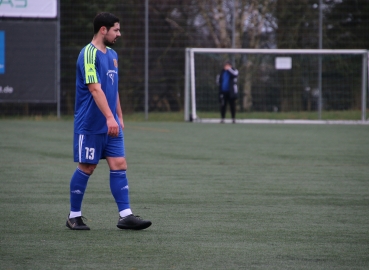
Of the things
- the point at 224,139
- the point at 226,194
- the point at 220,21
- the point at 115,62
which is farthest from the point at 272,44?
the point at 115,62

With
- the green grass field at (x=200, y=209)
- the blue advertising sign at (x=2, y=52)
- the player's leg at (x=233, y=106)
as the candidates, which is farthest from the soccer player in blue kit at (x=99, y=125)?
the blue advertising sign at (x=2, y=52)

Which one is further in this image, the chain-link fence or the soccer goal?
the soccer goal

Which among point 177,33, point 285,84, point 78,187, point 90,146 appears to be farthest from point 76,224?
point 285,84

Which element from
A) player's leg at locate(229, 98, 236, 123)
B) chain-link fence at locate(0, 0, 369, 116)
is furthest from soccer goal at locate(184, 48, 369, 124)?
player's leg at locate(229, 98, 236, 123)

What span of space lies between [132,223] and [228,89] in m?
17.5

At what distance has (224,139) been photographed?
15.9 metres

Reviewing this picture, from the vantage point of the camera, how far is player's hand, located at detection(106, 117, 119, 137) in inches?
215

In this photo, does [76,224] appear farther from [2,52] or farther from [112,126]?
[2,52]

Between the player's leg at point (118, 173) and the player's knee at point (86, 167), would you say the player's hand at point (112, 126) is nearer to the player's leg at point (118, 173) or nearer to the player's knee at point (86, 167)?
the player's leg at point (118, 173)

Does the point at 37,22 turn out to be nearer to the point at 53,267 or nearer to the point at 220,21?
the point at 220,21

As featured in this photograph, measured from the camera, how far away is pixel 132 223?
5.64 meters

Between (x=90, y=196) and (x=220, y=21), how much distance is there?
664 inches

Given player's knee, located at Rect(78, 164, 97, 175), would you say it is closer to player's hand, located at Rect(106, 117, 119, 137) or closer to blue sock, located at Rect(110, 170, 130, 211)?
blue sock, located at Rect(110, 170, 130, 211)

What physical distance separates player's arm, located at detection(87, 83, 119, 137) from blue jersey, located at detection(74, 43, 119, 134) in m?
0.10
